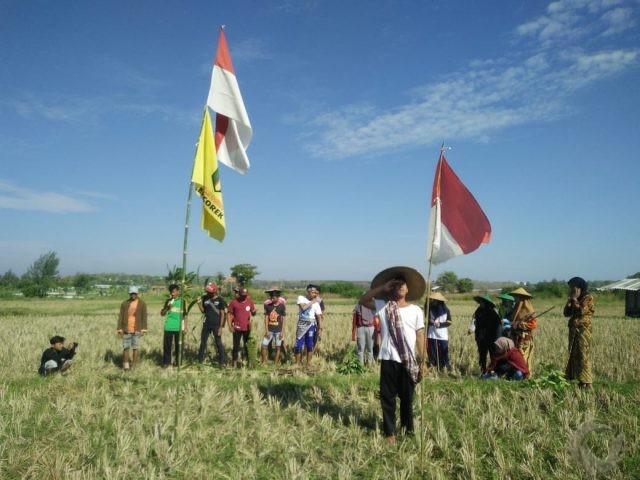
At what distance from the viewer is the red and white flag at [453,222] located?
17.5 feet

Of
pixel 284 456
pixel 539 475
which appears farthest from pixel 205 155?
pixel 539 475

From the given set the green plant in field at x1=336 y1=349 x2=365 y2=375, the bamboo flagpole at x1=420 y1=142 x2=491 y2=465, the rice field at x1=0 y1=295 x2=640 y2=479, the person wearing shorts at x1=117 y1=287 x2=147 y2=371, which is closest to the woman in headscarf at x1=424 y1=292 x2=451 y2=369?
the rice field at x1=0 y1=295 x2=640 y2=479

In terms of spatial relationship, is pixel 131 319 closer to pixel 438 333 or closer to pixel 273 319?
pixel 273 319

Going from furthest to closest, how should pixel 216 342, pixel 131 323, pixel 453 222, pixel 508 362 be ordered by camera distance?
pixel 216 342
pixel 131 323
pixel 508 362
pixel 453 222

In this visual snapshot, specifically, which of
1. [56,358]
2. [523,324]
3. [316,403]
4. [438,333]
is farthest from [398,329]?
[56,358]

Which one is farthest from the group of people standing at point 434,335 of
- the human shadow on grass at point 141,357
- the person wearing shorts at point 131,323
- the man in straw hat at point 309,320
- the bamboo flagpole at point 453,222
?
the human shadow on grass at point 141,357

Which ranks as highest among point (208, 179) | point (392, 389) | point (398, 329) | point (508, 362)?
point (208, 179)

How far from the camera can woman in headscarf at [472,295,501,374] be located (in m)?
9.09

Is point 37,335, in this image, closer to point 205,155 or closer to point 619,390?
point 205,155

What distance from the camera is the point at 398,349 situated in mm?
5516

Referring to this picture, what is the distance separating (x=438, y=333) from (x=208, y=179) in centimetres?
624

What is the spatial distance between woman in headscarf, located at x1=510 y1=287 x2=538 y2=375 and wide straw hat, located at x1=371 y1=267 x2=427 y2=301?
3588mm

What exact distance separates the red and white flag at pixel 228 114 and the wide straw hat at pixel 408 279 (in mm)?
2262

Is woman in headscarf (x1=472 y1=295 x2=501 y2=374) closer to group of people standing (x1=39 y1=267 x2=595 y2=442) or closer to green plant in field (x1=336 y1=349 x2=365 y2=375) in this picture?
→ group of people standing (x1=39 y1=267 x2=595 y2=442)
